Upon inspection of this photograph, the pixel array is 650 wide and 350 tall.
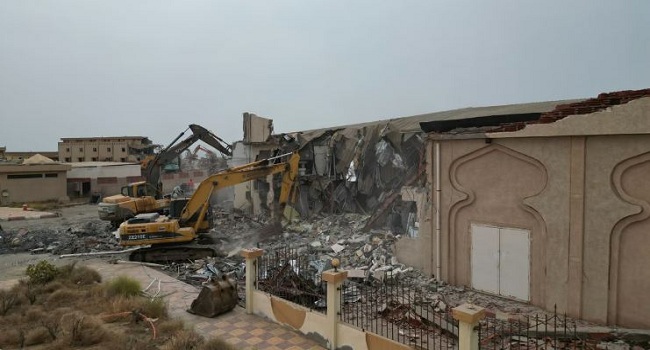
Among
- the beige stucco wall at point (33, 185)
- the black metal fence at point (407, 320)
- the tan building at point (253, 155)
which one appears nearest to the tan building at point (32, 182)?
the beige stucco wall at point (33, 185)

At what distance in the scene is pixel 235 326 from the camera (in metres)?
9.11

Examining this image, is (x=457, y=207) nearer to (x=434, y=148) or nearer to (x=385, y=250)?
(x=434, y=148)

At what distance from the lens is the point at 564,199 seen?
927 centimetres

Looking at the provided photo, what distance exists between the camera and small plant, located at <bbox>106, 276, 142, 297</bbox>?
34.8ft

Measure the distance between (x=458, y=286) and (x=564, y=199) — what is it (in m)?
3.57

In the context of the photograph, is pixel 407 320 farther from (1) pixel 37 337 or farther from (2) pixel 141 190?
(2) pixel 141 190

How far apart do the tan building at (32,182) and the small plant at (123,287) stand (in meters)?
30.8

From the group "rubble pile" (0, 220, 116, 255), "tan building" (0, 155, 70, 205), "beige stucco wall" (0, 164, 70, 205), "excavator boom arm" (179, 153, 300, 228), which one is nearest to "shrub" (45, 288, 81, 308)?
→ "excavator boom arm" (179, 153, 300, 228)

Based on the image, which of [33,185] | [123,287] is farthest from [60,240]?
[33,185]

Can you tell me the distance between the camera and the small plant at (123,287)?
34.8 feet

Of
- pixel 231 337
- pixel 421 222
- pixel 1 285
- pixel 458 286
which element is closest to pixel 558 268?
pixel 458 286

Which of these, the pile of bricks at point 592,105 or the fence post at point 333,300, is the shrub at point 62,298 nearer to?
the fence post at point 333,300

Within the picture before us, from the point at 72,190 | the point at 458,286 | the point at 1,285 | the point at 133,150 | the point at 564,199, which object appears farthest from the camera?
the point at 133,150

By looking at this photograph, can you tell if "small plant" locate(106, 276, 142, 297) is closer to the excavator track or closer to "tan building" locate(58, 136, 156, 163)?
the excavator track
